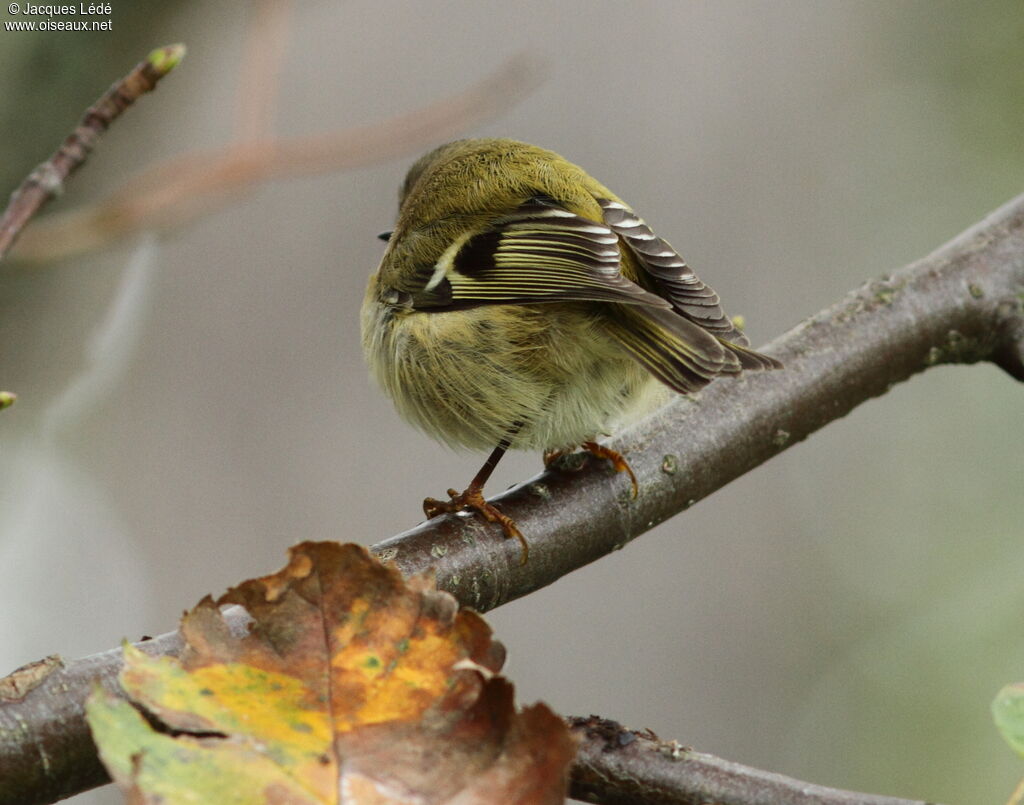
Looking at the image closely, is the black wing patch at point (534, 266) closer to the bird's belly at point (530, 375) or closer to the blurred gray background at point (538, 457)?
the bird's belly at point (530, 375)

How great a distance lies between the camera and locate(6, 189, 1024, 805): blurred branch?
2.06 meters

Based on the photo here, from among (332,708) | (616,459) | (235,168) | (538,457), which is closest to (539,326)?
(616,459)

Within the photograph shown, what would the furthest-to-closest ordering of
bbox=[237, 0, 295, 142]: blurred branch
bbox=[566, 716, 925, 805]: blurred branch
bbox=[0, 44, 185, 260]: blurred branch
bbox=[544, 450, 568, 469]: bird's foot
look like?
1. bbox=[237, 0, 295, 142]: blurred branch
2. bbox=[544, 450, 568, 469]: bird's foot
3. bbox=[0, 44, 185, 260]: blurred branch
4. bbox=[566, 716, 925, 805]: blurred branch

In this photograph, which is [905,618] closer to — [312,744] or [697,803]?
[697,803]

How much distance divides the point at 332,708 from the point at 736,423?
163cm

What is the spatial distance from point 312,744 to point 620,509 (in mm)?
1367

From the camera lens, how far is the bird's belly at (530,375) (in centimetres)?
273

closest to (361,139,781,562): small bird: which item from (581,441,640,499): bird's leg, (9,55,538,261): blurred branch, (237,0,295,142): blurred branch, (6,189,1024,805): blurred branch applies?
(581,441,640,499): bird's leg

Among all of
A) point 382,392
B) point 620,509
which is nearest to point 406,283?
point 382,392

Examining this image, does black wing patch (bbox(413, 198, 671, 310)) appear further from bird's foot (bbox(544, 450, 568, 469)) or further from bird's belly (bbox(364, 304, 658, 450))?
bird's foot (bbox(544, 450, 568, 469))

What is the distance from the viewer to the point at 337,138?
3.05m

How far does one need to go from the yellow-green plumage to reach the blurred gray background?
5.93 feet

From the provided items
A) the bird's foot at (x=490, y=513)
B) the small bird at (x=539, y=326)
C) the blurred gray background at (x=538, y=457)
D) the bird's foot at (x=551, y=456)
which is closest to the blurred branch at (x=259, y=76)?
the small bird at (x=539, y=326)

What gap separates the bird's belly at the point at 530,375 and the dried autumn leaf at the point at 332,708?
1.54m
